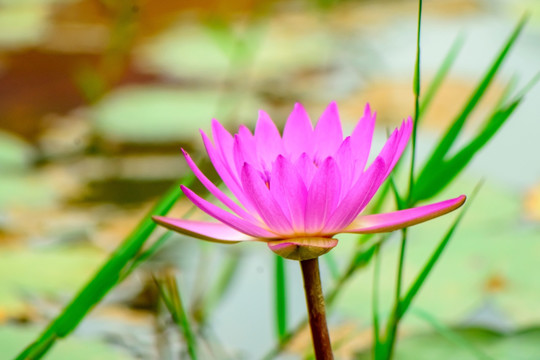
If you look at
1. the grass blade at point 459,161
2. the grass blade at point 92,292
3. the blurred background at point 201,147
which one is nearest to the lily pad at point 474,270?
the blurred background at point 201,147

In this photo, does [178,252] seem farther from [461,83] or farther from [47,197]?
[461,83]

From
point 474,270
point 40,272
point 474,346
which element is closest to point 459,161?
point 474,346

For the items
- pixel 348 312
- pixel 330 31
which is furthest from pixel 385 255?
pixel 330 31

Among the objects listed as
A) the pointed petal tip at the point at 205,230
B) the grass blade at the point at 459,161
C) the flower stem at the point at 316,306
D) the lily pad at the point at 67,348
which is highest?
the grass blade at the point at 459,161

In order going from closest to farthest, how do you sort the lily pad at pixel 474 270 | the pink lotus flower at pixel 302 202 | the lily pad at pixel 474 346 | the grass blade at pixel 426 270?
1. the pink lotus flower at pixel 302 202
2. the grass blade at pixel 426 270
3. the lily pad at pixel 474 346
4. the lily pad at pixel 474 270

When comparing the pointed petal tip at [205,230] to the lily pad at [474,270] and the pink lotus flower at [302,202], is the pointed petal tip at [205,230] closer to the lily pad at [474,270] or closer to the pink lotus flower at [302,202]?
the pink lotus flower at [302,202]

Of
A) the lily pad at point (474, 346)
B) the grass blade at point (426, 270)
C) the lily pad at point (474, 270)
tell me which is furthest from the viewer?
the lily pad at point (474, 270)

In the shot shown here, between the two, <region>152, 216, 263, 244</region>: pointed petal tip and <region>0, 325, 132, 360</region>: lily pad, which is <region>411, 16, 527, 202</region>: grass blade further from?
<region>0, 325, 132, 360</region>: lily pad
